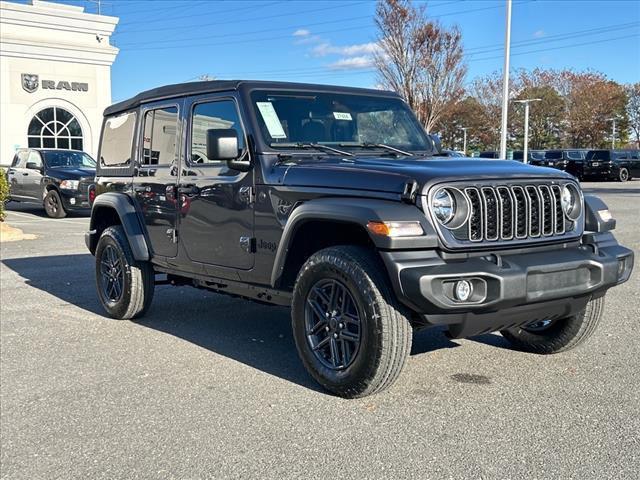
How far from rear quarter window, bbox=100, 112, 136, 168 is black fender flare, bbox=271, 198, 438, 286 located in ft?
9.00

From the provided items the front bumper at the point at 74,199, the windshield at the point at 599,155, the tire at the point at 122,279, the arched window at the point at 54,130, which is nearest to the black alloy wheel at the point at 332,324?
the tire at the point at 122,279

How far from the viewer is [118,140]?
6.74m

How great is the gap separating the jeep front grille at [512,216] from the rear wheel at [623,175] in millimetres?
34416

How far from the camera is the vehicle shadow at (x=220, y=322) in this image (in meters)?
5.17

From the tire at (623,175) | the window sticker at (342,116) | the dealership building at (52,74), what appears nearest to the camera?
the window sticker at (342,116)

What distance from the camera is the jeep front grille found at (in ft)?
12.8

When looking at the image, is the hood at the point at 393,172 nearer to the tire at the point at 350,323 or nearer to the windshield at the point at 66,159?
the tire at the point at 350,323

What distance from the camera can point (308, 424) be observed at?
12.6 feet

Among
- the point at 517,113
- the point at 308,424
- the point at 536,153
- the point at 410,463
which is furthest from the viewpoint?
the point at 517,113

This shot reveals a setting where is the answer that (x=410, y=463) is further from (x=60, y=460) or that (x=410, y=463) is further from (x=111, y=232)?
(x=111, y=232)

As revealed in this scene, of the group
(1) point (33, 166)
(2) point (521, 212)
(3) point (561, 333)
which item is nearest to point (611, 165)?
(1) point (33, 166)

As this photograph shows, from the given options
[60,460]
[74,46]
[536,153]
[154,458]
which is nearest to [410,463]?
[154,458]

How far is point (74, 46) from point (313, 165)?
30.7 meters

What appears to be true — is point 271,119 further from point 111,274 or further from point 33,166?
point 33,166
